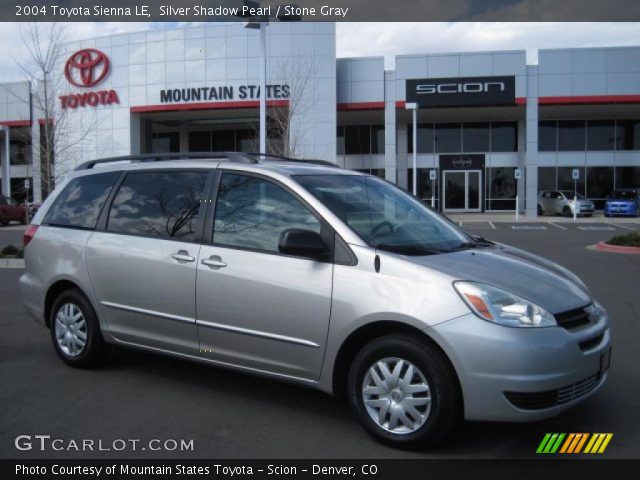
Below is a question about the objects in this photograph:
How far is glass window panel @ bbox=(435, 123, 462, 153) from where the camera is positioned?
128 ft

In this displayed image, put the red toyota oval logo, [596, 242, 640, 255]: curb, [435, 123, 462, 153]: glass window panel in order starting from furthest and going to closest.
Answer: [435, 123, 462, 153]: glass window panel, the red toyota oval logo, [596, 242, 640, 255]: curb

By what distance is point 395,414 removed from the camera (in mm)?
3930

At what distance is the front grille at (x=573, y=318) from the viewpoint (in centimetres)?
386

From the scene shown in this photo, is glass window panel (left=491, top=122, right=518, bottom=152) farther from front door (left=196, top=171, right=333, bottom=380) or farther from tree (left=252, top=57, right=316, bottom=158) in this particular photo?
front door (left=196, top=171, right=333, bottom=380)

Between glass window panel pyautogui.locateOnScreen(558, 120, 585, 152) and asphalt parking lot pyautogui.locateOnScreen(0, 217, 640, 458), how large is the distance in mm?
34401

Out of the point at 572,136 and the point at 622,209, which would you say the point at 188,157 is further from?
the point at 572,136

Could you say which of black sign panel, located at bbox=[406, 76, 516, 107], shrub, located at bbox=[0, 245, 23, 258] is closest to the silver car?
black sign panel, located at bbox=[406, 76, 516, 107]

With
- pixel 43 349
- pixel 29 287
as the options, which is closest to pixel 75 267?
pixel 29 287

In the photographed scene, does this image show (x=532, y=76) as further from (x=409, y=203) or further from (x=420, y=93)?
(x=409, y=203)

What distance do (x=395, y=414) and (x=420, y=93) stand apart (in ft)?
105

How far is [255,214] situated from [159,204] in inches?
39.0

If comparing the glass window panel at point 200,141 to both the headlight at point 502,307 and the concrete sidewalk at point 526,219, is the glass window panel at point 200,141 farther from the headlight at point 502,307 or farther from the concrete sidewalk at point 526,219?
the headlight at point 502,307

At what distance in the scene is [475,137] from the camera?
3903 centimetres

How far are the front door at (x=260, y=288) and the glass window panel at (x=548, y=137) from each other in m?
36.7
